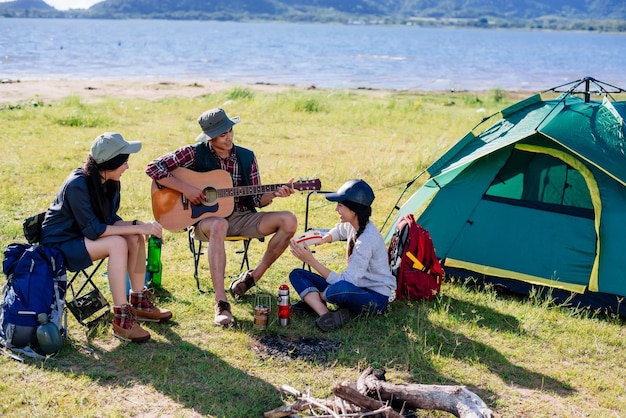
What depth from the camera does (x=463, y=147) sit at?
22.5 feet

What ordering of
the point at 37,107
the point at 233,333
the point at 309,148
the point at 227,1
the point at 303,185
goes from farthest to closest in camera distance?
the point at 227,1, the point at 37,107, the point at 309,148, the point at 303,185, the point at 233,333

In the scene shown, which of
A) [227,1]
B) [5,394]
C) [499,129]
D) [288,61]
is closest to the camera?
[5,394]

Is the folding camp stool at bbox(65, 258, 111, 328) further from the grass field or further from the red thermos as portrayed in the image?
the red thermos

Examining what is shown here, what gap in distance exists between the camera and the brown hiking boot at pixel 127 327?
16.8ft

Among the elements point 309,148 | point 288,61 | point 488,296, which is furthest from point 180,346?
point 288,61

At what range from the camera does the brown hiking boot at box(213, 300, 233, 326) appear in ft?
18.0

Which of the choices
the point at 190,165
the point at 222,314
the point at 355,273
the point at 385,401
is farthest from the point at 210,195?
the point at 385,401

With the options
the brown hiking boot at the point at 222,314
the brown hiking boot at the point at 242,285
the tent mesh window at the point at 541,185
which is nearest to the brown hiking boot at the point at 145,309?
the brown hiking boot at the point at 222,314

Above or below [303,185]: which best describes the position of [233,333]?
below

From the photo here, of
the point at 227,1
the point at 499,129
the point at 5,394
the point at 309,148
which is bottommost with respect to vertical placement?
the point at 5,394

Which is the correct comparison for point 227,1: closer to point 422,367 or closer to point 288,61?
point 288,61

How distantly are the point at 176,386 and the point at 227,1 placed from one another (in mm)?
202893

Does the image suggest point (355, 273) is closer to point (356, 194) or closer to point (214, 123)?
point (356, 194)

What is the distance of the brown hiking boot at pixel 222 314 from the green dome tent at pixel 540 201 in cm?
207
